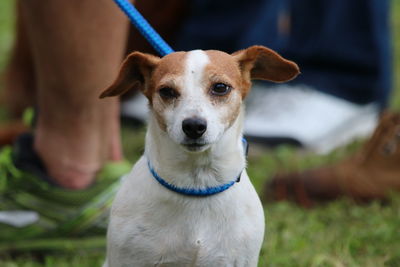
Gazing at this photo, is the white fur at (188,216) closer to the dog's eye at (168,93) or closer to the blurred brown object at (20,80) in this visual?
the dog's eye at (168,93)

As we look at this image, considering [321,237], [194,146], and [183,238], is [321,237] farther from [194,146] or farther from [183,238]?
[194,146]

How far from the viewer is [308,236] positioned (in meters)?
2.65

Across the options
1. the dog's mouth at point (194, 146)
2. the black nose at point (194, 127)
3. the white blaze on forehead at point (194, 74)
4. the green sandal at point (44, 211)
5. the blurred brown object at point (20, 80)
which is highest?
the white blaze on forehead at point (194, 74)

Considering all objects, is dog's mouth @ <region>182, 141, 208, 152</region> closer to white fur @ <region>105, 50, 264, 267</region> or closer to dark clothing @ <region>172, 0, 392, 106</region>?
white fur @ <region>105, 50, 264, 267</region>

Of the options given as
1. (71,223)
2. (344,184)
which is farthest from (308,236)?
(71,223)

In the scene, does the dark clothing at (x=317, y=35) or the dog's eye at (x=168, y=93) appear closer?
the dog's eye at (x=168, y=93)

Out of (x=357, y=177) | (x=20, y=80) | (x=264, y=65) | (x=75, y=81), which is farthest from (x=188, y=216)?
(x=20, y=80)

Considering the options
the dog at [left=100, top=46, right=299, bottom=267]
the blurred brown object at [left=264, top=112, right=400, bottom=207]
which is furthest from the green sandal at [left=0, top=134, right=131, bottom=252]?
the blurred brown object at [left=264, top=112, right=400, bottom=207]

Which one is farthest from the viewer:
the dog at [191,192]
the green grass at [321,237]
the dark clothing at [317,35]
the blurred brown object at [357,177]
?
the dark clothing at [317,35]

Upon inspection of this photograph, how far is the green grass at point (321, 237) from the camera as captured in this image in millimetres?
2381

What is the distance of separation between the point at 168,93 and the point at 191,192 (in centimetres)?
25

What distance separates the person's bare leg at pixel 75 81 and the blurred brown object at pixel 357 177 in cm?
86

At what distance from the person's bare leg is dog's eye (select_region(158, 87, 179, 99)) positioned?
2.85 feet

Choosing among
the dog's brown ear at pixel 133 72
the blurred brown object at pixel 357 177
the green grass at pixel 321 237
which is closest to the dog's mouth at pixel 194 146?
the dog's brown ear at pixel 133 72
